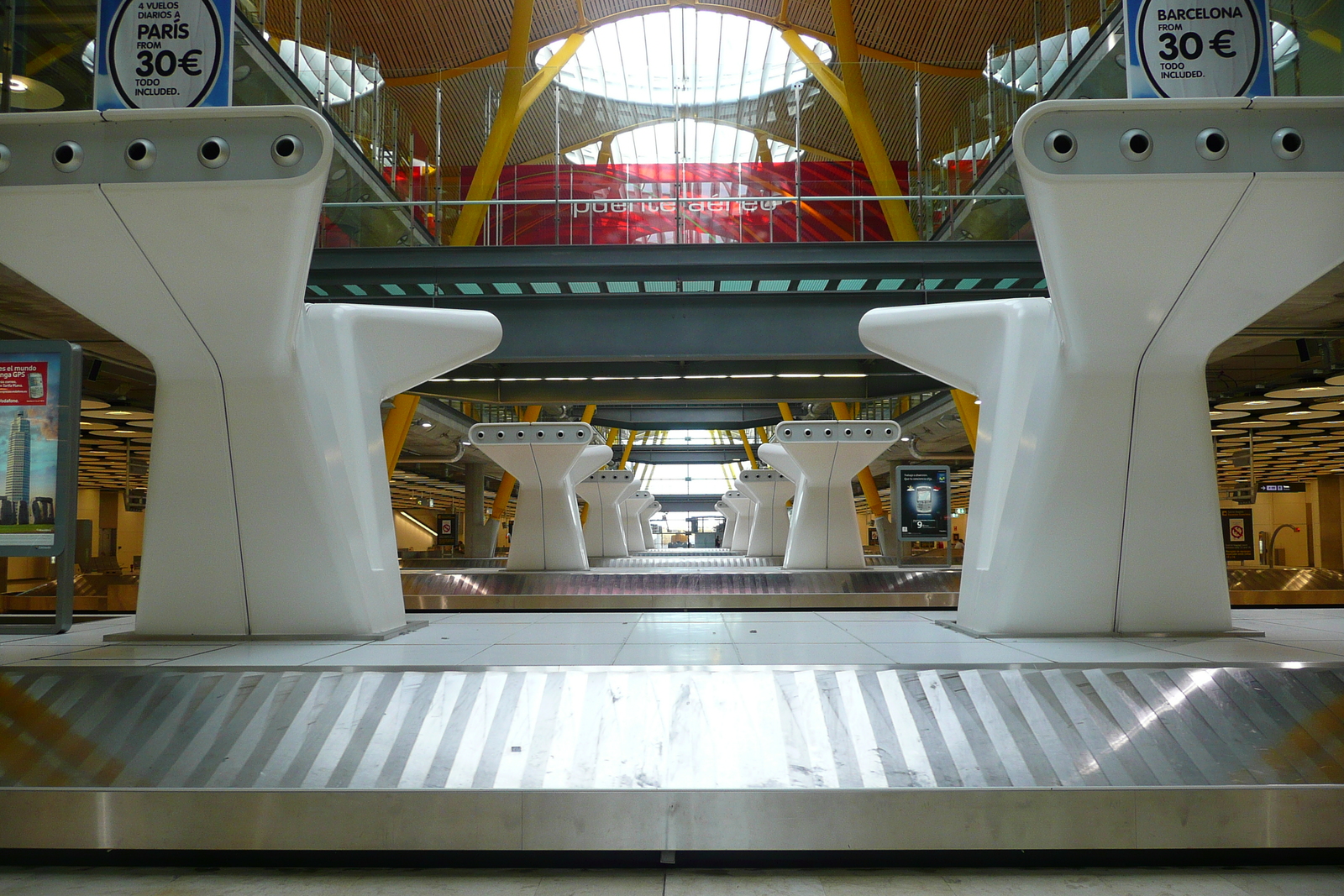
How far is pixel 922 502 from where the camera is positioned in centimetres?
2255

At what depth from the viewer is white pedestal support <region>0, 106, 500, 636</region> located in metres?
5.36

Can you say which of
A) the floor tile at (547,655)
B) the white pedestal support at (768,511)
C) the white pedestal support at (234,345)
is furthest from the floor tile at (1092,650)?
the white pedestal support at (768,511)

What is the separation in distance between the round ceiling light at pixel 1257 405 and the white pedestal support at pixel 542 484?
53.6 feet

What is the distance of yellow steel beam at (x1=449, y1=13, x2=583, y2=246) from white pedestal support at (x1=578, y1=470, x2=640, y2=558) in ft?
52.7

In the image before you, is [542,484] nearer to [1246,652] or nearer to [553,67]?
[553,67]

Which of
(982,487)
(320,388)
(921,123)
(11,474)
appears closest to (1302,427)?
(921,123)

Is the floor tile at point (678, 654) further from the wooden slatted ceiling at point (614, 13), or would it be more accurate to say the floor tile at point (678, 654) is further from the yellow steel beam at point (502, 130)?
the wooden slatted ceiling at point (614, 13)

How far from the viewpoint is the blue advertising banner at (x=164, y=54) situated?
20.8ft

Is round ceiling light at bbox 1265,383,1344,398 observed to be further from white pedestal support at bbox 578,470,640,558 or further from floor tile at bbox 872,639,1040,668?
white pedestal support at bbox 578,470,640,558

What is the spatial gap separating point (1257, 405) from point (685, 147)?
17.1 metres

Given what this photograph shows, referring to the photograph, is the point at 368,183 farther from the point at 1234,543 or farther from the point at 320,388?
the point at 1234,543

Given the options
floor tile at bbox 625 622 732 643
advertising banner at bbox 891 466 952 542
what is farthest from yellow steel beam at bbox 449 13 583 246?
advertising banner at bbox 891 466 952 542

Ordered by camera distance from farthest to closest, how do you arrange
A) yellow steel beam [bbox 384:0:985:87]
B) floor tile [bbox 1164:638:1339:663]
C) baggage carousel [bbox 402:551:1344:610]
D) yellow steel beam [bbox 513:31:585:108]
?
yellow steel beam [bbox 384:0:985:87]
yellow steel beam [bbox 513:31:585:108]
baggage carousel [bbox 402:551:1344:610]
floor tile [bbox 1164:638:1339:663]

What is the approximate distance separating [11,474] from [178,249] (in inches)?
112
